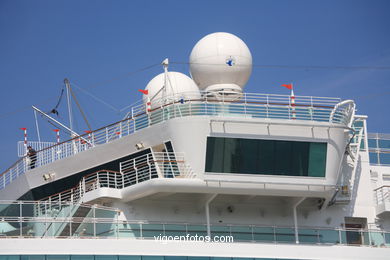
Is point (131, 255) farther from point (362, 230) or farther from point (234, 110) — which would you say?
point (362, 230)

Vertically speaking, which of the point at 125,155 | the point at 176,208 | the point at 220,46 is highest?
the point at 220,46

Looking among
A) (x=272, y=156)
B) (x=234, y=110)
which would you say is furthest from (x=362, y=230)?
(x=234, y=110)

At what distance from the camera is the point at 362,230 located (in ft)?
129

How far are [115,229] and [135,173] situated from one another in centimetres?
377

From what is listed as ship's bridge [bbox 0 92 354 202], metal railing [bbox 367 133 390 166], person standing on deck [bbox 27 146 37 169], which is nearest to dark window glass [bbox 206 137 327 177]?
ship's bridge [bbox 0 92 354 202]

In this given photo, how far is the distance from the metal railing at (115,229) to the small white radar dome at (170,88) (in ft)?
23.2

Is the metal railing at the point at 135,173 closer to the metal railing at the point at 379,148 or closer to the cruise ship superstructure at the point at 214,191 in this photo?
the cruise ship superstructure at the point at 214,191

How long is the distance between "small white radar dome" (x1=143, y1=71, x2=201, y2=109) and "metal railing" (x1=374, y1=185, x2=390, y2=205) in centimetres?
968

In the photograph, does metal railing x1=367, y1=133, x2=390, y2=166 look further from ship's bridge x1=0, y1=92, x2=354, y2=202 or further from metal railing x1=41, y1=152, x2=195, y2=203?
metal railing x1=41, y1=152, x2=195, y2=203

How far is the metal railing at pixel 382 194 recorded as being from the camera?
41438 millimetres

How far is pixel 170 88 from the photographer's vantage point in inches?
1689

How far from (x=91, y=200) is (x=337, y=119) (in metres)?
11.5

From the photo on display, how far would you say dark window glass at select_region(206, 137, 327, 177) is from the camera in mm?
37344

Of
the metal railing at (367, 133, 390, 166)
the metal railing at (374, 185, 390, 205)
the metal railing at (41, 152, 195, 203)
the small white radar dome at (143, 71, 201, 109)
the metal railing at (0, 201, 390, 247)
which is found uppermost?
the small white radar dome at (143, 71, 201, 109)
